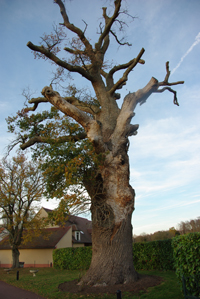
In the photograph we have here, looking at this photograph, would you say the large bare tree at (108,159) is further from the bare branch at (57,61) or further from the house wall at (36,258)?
the house wall at (36,258)

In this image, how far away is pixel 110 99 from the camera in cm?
1171

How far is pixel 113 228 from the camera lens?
29.3 feet

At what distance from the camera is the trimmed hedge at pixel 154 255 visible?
13820 mm

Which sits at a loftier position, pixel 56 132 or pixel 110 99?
pixel 110 99

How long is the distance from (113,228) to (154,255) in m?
7.40

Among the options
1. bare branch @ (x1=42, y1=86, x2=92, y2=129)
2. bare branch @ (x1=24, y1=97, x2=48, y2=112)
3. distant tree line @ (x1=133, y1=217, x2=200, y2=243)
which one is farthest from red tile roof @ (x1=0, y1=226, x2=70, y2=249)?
bare branch @ (x1=42, y1=86, x2=92, y2=129)

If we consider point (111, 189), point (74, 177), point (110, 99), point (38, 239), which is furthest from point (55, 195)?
point (38, 239)

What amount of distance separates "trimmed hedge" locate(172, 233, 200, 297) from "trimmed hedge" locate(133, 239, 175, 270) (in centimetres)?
821

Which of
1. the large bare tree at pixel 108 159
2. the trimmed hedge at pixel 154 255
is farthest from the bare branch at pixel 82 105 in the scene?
the trimmed hedge at pixel 154 255

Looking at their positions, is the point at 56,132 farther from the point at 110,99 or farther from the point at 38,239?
the point at 38,239

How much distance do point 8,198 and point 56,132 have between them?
15298mm

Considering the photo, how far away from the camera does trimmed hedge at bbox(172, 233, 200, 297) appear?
Answer: 559 cm

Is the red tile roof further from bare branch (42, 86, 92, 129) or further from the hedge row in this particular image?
bare branch (42, 86, 92, 129)

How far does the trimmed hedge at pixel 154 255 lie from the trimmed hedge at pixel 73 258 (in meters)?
5.52
